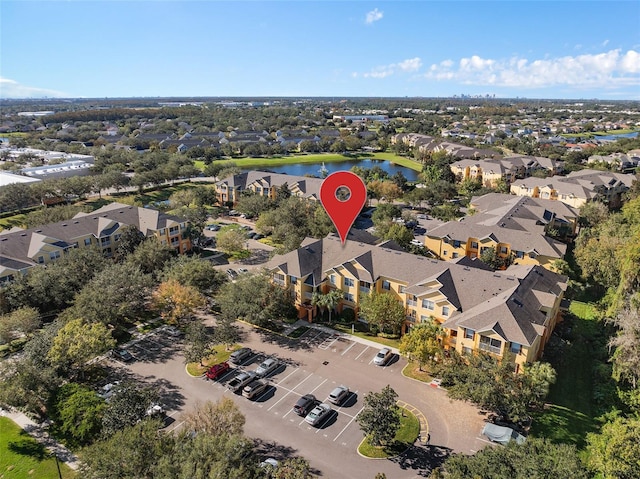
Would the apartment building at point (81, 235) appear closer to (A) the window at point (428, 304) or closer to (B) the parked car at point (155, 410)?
(B) the parked car at point (155, 410)

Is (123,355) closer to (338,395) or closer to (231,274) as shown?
(231,274)

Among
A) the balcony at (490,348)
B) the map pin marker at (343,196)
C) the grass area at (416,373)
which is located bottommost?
the grass area at (416,373)

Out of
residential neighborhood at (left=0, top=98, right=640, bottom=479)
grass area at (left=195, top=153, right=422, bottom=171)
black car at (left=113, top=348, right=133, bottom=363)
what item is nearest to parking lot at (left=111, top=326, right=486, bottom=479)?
residential neighborhood at (left=0, top=98, right=640, bottom=479)

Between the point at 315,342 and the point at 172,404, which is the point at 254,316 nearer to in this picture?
the point at 315,342

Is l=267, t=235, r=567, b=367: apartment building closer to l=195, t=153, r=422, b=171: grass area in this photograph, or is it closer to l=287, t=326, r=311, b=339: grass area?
l=287, t=326, r=311, b=339: grass area

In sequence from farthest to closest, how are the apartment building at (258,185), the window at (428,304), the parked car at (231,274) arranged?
the apartment building at (258,185), the parked car at (231,274), the window at (428,304)

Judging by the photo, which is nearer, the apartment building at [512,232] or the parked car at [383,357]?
the parked car at [383,357]

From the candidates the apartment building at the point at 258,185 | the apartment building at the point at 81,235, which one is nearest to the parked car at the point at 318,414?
the apartment building at the point at 81,235
